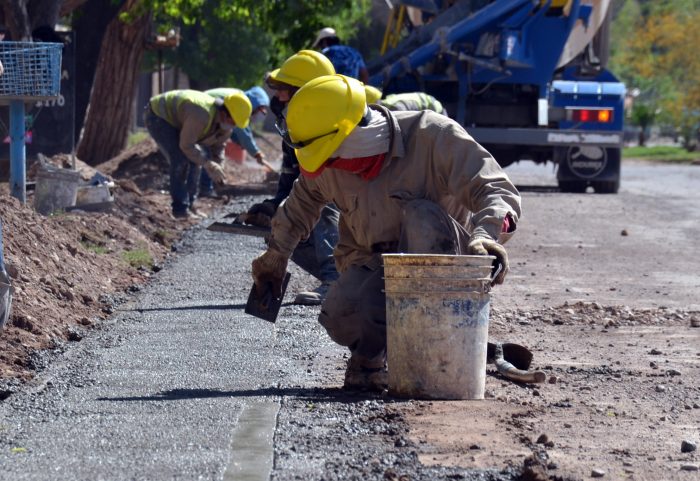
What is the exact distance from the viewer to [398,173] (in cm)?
Answer: 616

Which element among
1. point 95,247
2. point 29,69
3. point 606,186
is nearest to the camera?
point 29,69

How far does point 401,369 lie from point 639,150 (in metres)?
41.2

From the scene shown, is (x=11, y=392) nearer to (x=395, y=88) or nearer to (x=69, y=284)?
(x=69, y=284)

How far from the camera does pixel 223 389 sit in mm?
6258

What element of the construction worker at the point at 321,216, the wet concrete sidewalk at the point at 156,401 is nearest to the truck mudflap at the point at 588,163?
the construction worker at the point at 321,216

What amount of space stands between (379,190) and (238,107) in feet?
23.9

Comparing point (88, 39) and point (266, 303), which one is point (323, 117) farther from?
point (88, 39)

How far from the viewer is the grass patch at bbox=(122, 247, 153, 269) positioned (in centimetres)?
1116

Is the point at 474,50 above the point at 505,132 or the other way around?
above

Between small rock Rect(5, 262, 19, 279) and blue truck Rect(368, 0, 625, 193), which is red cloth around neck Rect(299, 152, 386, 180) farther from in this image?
blue truck Rect(368, 0, 625, 193)

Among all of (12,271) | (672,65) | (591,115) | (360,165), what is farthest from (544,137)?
(672,65)

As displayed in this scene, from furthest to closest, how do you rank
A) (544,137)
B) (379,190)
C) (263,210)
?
(544,137), (263,210), (379,190)

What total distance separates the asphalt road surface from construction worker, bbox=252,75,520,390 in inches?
15.4

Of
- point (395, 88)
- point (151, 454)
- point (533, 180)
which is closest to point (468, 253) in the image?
point (151, 454)
